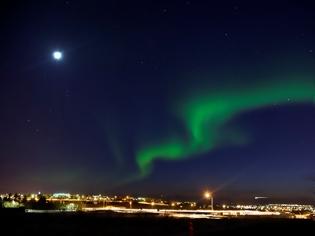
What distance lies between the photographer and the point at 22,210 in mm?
105750

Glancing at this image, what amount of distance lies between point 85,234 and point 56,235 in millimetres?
2523

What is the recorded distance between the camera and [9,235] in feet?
113

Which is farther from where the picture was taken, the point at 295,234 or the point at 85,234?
the point at 85,234

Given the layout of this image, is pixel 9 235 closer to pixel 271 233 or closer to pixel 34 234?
pixel 34 234

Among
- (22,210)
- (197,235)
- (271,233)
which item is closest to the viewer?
(197,235)

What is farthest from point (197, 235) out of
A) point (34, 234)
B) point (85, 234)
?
point (34, 234)

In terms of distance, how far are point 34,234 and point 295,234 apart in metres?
21.3

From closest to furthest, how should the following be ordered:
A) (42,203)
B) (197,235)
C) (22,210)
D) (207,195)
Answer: (197,235)
(22,210)
(207,195)
(42,203)

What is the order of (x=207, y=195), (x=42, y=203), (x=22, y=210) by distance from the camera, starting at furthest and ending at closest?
(x=42, y=203), (x=207, y=195), (x=22, y=210)

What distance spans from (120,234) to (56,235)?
5366mm

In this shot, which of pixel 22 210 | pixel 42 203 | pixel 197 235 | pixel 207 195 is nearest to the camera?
pixel 197 235

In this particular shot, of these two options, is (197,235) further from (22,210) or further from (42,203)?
(42,203)

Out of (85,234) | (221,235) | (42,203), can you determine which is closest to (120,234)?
(85,234)

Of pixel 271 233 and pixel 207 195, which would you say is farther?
pixel 207 195
